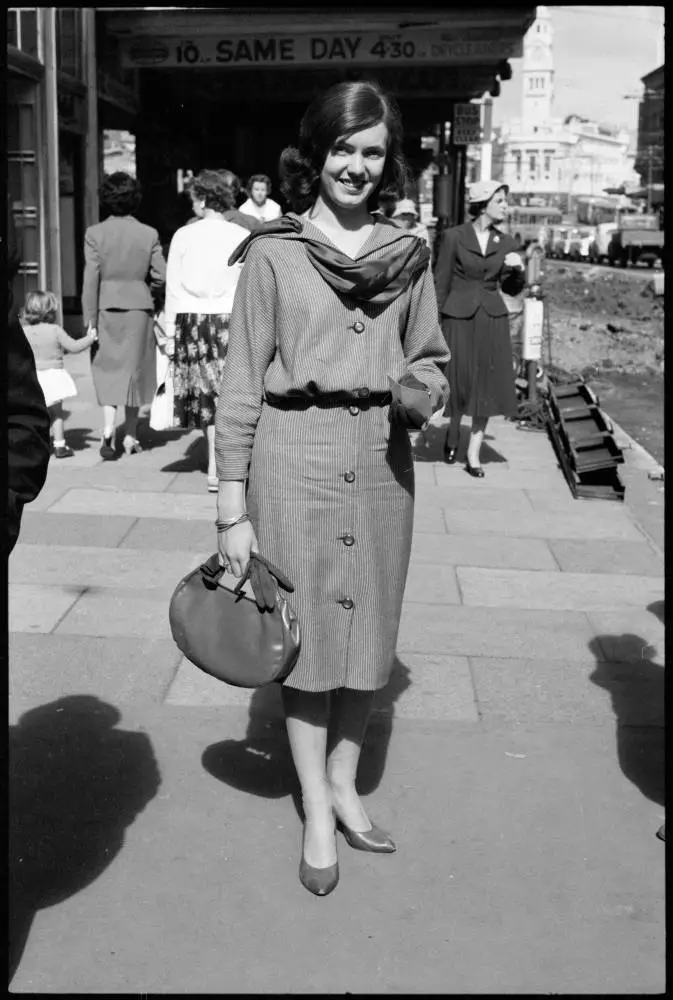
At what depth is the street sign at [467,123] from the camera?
17.8m

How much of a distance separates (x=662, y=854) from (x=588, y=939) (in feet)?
1.63

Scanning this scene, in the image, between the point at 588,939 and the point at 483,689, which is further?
the point at 483,689

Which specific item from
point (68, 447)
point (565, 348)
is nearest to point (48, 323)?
point (68, 447)

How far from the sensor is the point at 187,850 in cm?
332

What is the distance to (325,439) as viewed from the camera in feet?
10.2

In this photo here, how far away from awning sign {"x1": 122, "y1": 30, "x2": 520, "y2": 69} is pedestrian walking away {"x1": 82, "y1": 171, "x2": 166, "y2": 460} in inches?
286

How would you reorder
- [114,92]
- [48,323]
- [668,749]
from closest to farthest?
1. [668,749]
2. [48,323]
3. [114,92]

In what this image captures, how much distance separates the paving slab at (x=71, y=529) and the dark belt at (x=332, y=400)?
10.8 feet

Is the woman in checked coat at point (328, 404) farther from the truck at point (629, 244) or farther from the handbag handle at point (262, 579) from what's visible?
the truck at point (629, 244)

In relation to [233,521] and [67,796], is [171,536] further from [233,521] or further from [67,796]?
[233,521]

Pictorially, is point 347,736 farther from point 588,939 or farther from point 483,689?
point 483,689

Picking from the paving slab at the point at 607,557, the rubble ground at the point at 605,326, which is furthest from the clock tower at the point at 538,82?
the paving slab at the point at 607,557

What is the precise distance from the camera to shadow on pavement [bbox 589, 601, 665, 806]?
386 centimetres

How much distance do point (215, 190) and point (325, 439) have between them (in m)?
4.59
